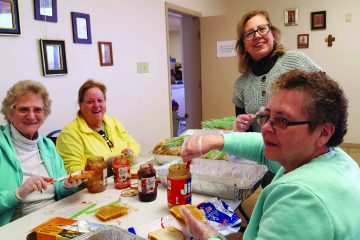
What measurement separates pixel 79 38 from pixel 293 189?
2300 mm

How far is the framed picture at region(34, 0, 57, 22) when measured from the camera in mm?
2197

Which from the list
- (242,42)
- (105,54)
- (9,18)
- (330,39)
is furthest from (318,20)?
(9,18)

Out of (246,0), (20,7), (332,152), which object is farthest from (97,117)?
(246,0)

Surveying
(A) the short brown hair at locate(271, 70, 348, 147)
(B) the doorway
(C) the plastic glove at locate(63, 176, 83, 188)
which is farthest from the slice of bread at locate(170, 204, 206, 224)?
(B) the doorway

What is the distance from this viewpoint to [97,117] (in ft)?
6.75

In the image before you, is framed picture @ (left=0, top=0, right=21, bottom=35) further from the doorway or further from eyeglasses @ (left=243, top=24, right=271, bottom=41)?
the doorway

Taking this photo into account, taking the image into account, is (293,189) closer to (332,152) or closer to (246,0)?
(332,152)

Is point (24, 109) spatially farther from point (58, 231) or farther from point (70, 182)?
point (58, 231)

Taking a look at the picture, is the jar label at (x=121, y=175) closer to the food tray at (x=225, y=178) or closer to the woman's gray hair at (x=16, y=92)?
the food tray at (x=225, y=178)

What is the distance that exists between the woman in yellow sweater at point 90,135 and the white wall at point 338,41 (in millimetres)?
2986

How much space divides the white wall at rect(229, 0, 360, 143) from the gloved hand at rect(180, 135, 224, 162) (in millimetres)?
3604

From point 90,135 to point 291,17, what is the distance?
3.93 metres

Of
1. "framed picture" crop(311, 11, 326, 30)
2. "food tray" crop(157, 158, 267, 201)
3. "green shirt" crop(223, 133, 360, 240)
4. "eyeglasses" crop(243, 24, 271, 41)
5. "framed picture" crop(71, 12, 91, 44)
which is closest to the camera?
"green shirt" crop(223, 133, 360, 240)

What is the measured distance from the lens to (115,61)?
297 cm
